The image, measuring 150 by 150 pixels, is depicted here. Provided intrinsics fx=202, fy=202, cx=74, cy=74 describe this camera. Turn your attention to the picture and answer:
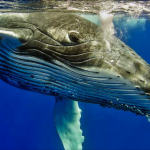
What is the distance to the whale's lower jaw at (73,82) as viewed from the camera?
2.43m

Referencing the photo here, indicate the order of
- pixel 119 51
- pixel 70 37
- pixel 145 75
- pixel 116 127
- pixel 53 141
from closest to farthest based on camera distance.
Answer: pixel 145 75
pixel 119 51
pixel 70 37
pixel 53 141
pixel 116 127

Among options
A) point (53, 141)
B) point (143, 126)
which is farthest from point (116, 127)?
point (53, 141)

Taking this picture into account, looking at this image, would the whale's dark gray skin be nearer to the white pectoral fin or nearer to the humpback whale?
the humpback whale

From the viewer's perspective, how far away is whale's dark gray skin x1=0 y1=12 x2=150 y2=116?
2.42 m

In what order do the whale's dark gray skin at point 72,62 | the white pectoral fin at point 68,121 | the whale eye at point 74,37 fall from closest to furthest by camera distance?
the whale's dark gray skin at point 72,62 < the whale eye at point 74,37 < the white pectoral fin at point 68,121

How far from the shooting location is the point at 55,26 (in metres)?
3.02

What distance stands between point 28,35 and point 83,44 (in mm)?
857

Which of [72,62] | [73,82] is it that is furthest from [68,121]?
[72,62]

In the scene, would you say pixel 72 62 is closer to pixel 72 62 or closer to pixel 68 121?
pixel 72 62

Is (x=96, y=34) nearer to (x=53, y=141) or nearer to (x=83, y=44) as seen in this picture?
(x=83, y=44)

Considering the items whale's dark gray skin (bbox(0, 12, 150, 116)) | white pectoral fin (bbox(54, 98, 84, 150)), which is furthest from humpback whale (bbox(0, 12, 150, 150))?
Answer: white pectoral fin (bbox(54, 98, 84, 150))

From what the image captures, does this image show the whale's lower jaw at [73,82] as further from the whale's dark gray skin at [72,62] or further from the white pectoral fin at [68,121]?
the white pectoral fin at [68,121]

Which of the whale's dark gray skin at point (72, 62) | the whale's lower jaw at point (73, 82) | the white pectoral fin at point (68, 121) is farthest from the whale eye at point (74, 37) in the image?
the white pectoral fin at point (68, 121)

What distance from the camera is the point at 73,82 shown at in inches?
108
